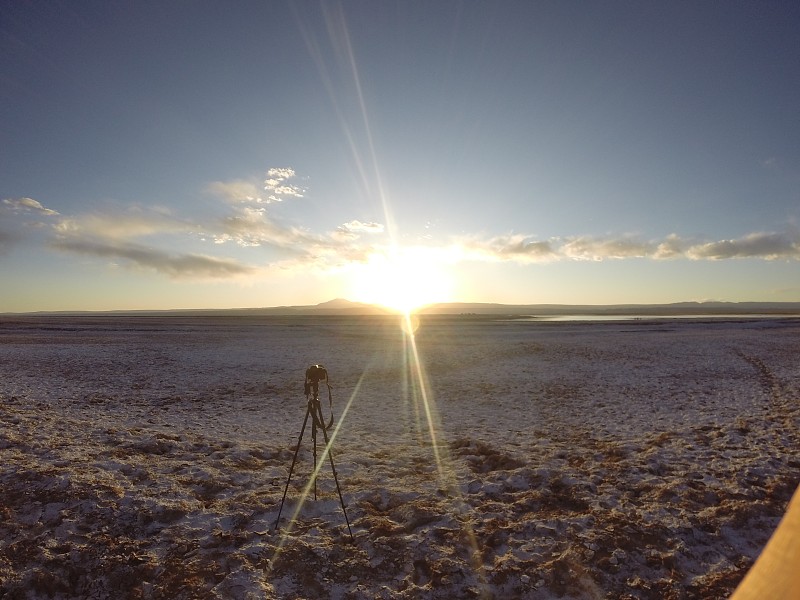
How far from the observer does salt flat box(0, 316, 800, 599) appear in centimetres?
579

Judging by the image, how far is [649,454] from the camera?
9.89 meters

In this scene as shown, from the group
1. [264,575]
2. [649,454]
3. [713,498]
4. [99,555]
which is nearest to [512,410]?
[649,454]

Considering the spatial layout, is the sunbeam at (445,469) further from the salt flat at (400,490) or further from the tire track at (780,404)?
the tire track at (780,404)

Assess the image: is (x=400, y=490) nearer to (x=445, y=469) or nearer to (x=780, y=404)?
(x=445, y=469)

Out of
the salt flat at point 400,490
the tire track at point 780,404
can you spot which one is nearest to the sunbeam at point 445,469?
the salt flat at point 400,490

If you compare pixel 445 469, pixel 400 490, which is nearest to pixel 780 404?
pixel 445 469

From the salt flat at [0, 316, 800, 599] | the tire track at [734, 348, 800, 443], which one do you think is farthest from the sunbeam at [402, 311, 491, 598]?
the tire track at [734, 348, 800, 443]

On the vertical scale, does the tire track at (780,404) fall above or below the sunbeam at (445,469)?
above

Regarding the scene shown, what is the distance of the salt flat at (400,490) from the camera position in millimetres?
5789

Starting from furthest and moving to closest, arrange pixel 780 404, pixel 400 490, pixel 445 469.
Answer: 1. pixel 780 404
2. pixel 445 469
3. pixel 400 490

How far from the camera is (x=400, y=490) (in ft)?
27.4

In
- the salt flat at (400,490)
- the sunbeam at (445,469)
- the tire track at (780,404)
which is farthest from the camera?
the tire track at (780,404)

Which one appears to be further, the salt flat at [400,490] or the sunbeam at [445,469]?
the sunbeam at [445,469]

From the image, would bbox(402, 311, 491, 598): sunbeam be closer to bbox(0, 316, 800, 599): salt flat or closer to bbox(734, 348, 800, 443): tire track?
bbox(0, 316, 800, 599): salt flat
